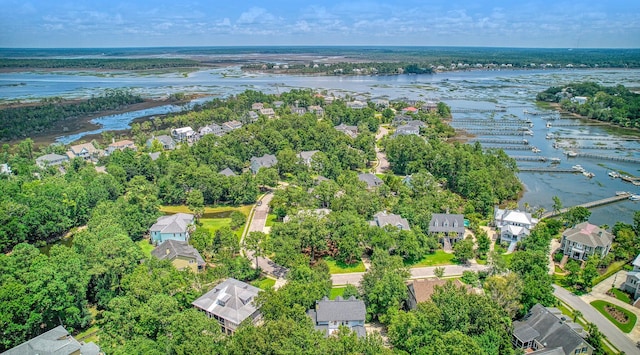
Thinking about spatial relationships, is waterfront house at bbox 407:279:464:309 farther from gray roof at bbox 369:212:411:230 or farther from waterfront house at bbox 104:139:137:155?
waterfront house at bbox 104:139:137:155

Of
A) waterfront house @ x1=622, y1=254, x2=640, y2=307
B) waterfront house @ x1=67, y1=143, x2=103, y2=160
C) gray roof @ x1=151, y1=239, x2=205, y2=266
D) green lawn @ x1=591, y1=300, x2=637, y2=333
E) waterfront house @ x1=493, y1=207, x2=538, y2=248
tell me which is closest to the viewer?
green lawn @ x1=591, y1=300, x2=637, y2=333

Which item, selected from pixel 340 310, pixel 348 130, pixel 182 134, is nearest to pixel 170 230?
pixel 340 310

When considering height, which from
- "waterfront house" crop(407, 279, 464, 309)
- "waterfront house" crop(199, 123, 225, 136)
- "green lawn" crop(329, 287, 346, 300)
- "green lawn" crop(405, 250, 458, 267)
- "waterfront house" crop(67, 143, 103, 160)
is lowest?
"green lawn" crop(329, 287, 346, 300)

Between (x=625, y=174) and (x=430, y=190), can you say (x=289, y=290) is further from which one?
(x=625, y=174)

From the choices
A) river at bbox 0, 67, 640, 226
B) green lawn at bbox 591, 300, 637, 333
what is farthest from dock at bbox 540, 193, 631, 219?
green lawn at bbox 591, 300, 637, 333

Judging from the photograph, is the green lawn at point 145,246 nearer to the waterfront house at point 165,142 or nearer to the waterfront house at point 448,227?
the waterfront house at point 448,227

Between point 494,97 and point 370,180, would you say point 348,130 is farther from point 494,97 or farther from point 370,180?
point 494,97
